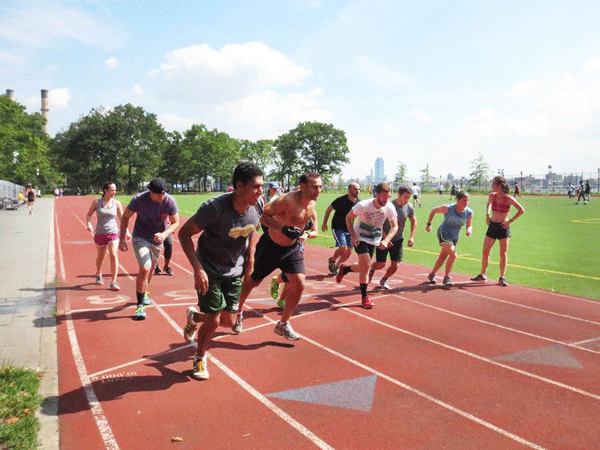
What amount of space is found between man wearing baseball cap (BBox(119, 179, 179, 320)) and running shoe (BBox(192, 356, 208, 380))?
2.33 m

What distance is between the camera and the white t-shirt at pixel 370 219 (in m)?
7.64

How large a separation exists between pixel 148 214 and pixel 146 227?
8.2 inches

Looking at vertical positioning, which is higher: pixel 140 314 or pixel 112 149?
pixel 112 149

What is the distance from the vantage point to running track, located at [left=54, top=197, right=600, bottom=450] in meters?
3.56

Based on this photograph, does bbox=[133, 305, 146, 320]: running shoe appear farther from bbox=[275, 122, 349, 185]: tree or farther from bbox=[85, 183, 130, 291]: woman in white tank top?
bbox=[275, 122, 349, 185]: tree

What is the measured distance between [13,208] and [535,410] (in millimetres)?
39882

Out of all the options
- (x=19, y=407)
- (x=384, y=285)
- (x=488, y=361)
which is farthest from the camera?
(x=384, y=285)

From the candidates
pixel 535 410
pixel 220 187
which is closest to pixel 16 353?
pixel 535 410

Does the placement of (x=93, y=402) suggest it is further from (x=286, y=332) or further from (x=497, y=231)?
(x=497, y=231)

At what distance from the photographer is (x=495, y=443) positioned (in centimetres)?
346

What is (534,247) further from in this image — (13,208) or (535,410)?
(13,208)

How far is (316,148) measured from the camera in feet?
320

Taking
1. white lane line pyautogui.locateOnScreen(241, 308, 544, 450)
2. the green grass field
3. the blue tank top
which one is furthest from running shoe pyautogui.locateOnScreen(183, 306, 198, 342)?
the green grass field

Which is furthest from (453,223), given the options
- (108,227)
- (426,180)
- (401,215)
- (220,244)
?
(426,180)
